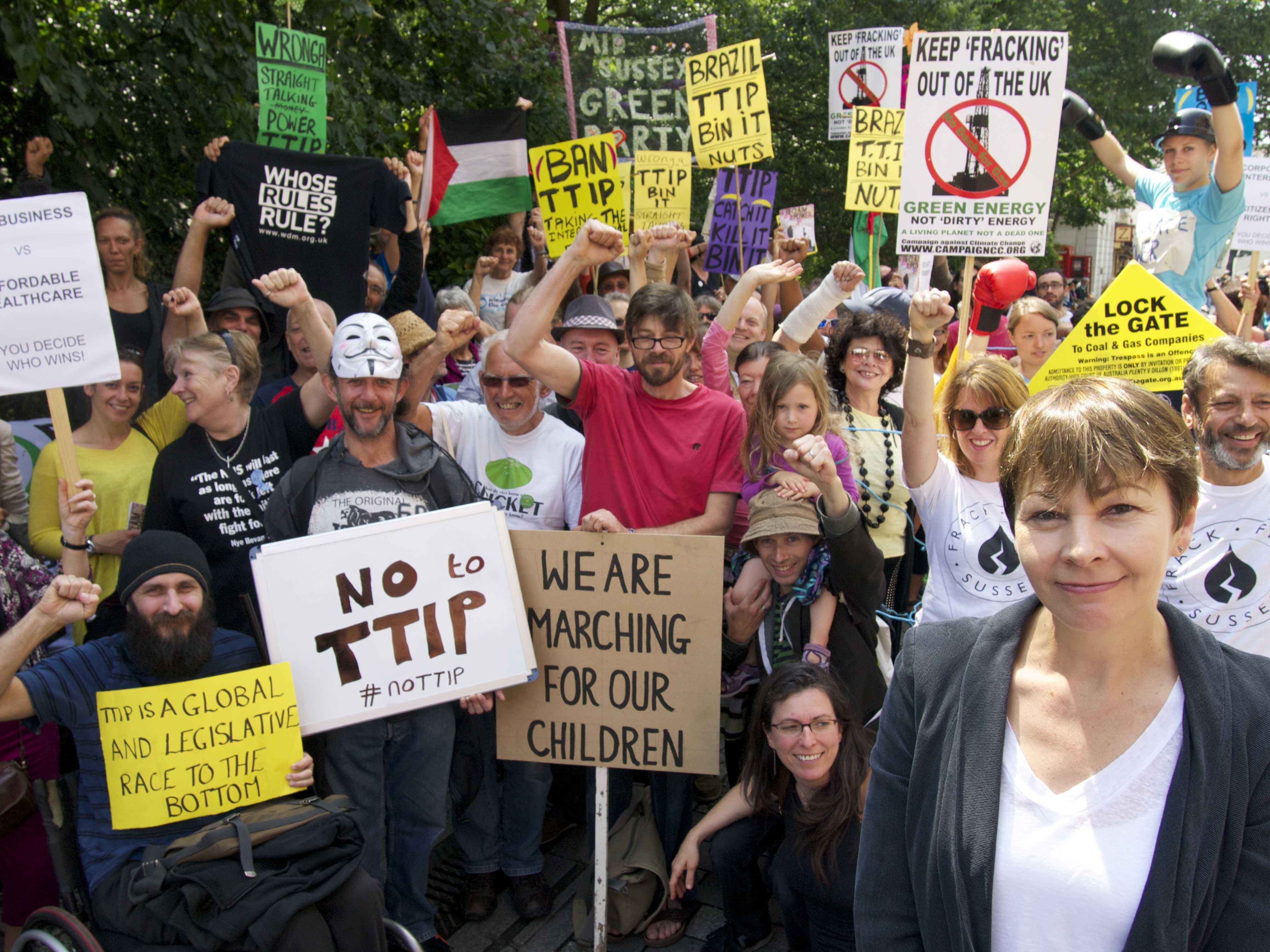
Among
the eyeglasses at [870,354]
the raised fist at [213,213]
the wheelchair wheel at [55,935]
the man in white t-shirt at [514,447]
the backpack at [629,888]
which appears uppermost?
the raised fist at [213,213]

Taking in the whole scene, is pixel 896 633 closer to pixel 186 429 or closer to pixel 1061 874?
pixel 1061 874

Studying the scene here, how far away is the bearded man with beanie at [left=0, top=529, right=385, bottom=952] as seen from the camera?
272 cm

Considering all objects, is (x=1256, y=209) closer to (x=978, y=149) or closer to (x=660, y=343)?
(x=978, y=149)

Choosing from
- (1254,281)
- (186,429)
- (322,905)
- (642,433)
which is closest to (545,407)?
(642,433)

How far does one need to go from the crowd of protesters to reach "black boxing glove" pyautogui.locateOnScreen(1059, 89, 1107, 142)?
1.40 meters

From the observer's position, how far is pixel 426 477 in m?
3.46

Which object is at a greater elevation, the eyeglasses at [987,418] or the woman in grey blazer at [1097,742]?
the eyeglasses at [987,418]

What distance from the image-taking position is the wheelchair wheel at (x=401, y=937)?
9.74ft

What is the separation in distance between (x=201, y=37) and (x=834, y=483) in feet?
18.2

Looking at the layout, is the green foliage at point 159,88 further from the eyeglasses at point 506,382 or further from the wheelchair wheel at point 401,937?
Answer: the wheelchair wheel at point 401,937

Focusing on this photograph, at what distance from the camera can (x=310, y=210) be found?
5234 mm

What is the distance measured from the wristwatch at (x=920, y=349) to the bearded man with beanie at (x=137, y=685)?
236cm

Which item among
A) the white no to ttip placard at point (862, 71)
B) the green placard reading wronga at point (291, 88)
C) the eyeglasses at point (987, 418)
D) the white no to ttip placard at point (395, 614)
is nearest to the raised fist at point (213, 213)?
the green placard reading wronga at point (291, 88)

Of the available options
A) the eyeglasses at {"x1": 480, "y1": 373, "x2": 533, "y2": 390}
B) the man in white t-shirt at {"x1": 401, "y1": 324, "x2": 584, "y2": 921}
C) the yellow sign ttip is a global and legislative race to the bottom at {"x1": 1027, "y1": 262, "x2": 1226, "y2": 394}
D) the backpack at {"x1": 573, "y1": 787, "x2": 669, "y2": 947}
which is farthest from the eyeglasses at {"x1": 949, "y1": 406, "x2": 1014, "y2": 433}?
the backpack at {"x1": 573, "y1": 787, "x2": 669, "y2": 947}
